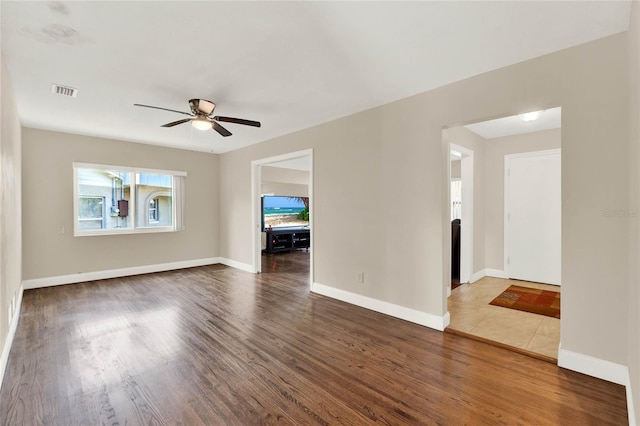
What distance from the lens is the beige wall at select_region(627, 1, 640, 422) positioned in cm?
162

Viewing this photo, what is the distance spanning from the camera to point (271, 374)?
230cm

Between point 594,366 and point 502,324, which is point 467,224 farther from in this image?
point 594,366

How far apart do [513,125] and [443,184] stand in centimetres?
242

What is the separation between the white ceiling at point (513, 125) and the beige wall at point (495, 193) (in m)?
0.18

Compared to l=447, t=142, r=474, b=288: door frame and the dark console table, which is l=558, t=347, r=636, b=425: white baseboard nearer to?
l=447, t=142, r=474, b=288: door frame

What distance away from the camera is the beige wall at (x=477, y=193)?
4.86 m

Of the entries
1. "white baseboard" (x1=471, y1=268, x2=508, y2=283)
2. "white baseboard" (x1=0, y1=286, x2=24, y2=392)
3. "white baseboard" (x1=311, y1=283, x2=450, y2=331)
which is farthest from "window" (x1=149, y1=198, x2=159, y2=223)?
"white baseboard" (x1=471, y1=268, x2=508, y2=283)

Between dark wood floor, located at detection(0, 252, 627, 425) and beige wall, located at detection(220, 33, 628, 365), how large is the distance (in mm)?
492

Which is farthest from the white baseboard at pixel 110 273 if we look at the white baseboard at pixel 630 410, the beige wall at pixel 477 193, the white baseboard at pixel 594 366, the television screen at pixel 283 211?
the white baseboard at pixel 630 410

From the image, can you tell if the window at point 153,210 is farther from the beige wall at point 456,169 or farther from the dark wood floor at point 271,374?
the beige wall at point 456,169

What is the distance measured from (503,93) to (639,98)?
43.8 inches

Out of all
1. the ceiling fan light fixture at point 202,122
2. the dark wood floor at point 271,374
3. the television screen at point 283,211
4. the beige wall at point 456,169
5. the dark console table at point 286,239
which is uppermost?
the ceiling fan light fixture at point 202,122

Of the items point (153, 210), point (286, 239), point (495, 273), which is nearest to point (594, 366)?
point (495, 273)

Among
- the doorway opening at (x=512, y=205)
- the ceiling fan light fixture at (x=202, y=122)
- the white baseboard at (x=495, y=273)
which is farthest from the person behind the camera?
the white baseboard at (x=495, y=273)
